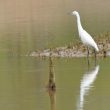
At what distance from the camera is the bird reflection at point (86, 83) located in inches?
700

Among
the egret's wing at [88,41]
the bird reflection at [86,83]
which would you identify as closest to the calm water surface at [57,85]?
the bird reflection at [86,83]

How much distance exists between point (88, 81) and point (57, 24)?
27.4m

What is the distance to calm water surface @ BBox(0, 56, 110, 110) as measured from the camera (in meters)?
17.6

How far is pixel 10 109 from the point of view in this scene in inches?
670

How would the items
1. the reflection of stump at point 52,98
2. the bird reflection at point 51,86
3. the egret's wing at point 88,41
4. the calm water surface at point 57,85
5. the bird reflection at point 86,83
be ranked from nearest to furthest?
the reflection of stump at point 52,98 → the bird reflection at point 51,86 → the calm water surface at point 57,85 → the bird reflection at point 86,83 → the egret's wing at point 88,41

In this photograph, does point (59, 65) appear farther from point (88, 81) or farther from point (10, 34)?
point (10, 34)

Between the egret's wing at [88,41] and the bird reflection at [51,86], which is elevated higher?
the egret's wing at [88,41]

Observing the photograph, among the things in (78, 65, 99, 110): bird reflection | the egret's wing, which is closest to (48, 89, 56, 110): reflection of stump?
(78, 65, 99, 110): bird reflection

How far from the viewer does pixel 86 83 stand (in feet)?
68.6

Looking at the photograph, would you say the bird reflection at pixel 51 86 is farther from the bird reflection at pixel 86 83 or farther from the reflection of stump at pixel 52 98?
the bird reflection at pixel 86 83

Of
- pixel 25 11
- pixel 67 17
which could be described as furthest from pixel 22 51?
pixel 25 11

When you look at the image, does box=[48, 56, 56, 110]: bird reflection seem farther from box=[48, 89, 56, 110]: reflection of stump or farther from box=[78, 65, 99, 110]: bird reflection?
box=[78, 65, 99, 110]: bird reflection

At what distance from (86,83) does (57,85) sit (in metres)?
0.82

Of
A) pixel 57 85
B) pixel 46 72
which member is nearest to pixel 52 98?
pixel 57 85
